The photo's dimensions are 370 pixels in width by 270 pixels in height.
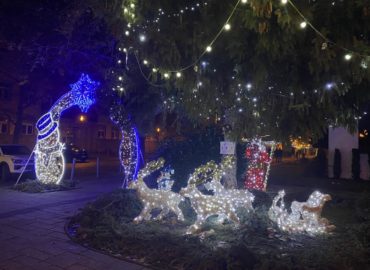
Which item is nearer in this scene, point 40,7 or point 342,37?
point 342,37

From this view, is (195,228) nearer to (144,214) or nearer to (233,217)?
(233,217)

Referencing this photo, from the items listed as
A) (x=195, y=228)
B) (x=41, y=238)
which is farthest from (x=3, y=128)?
(x=195, y=228)

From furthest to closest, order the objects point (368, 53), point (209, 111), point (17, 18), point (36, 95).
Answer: point (36, 95), point (17, 18), point (209, 111), point (368, 53)

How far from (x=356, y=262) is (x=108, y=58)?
14.4 m

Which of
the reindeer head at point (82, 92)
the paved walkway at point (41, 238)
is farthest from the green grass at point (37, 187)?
the reindeer head at point (82, 92)

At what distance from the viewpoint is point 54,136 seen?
1343cm

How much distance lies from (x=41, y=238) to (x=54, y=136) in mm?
7021

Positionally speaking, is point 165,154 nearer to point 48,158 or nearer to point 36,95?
point 48,158

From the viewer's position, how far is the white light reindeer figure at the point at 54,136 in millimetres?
13422

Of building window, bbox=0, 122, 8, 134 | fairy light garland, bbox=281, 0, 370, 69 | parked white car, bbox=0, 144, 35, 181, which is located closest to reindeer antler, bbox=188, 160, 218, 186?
fairy light garland, bbox=281, 0, 370, 69

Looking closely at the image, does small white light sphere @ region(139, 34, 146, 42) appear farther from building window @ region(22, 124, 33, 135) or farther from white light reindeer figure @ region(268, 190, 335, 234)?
building window @ region(22, 124, 33, 135)

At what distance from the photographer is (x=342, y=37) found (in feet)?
15.8

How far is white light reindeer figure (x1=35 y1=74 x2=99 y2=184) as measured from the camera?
44.0 ft

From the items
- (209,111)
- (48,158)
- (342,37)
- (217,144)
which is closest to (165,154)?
(217,144)
